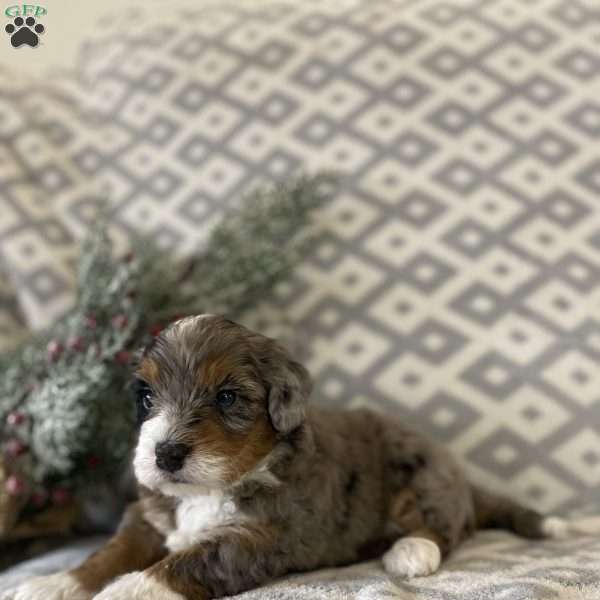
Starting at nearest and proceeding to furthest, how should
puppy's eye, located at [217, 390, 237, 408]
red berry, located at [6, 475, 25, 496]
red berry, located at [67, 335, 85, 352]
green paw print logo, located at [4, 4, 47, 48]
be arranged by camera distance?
1. puppy's eye, located at [217, 390, 237, 408]
2. red berry, located at [6, 475, 25, 496]
3. red berry, located at [67, 335, 85, 352]
4. green paw print logo, located at [4, 4, 47, 48]

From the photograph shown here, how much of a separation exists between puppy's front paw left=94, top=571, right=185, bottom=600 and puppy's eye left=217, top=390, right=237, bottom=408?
35 cm

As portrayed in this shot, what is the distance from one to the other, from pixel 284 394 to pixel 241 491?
23cm

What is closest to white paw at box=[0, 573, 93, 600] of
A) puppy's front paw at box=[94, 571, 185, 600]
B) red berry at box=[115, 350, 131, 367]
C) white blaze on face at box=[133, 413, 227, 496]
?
puppy's front paw at box=[94, 571, 185, 600]

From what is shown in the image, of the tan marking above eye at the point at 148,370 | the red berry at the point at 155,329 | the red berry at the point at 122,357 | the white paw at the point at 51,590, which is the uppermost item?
the red berry at the point at 155,329

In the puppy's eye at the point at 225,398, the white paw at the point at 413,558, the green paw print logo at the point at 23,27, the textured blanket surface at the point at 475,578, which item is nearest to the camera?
the textured blanket surface at the point at 475,578

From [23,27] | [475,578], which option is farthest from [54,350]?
[475,578]

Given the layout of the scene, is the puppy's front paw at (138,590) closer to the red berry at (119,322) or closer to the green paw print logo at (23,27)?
the red berry at (119,322)

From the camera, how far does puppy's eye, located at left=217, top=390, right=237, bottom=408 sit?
5.30 ft

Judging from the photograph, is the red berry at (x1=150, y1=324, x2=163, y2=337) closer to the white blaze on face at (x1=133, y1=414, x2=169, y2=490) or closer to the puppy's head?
the puppy's head

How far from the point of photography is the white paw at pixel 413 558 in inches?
67.7

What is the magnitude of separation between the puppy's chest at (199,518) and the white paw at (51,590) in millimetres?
206

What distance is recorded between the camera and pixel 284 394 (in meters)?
1.67

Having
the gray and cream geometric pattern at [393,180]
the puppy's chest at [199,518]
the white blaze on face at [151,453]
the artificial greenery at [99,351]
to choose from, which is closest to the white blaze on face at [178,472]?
the white blaze on face at [151,453]

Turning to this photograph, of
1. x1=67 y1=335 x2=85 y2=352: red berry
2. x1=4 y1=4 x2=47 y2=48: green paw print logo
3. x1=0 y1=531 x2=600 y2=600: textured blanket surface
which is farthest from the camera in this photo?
x1=4 y1=4 x2=47 y2=48: green paw print logo
